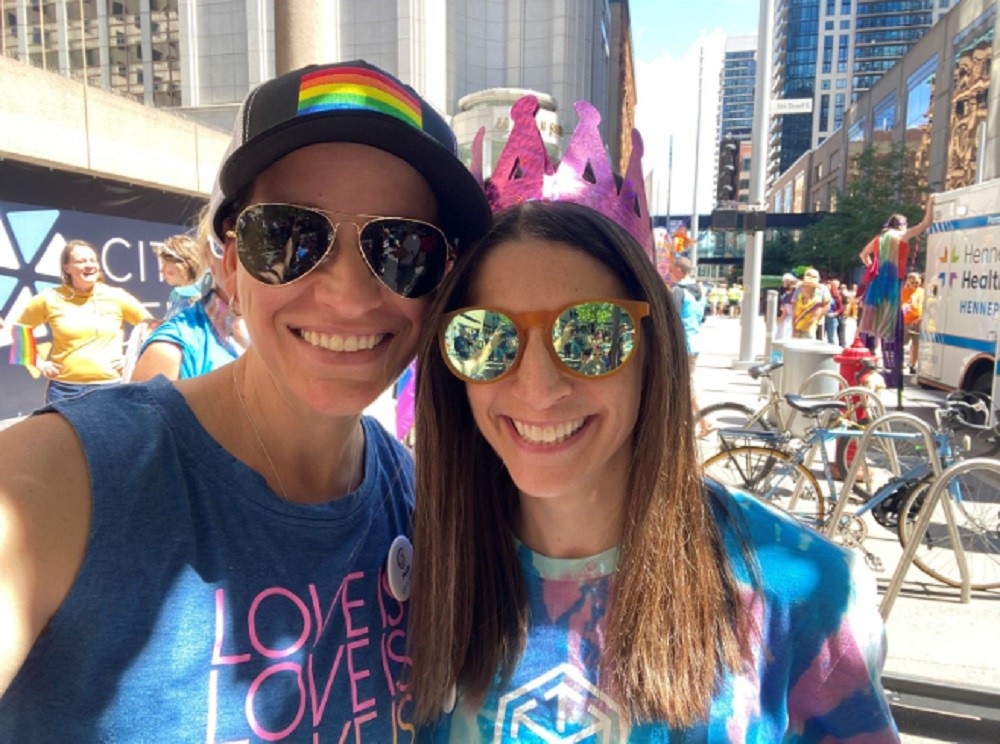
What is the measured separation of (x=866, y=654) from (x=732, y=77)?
178614 mm

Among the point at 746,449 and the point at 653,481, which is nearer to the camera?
the point at 653,481

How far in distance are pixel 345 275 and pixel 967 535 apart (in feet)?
17.7

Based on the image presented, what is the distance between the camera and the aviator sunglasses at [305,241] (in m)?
1.33

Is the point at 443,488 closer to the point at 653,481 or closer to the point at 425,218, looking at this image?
the point at 653,481

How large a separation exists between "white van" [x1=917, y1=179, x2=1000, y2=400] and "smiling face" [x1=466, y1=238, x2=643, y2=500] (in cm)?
836

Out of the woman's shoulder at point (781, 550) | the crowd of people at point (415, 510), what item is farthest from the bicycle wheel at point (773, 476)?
the crowd of people at point (415, 510)

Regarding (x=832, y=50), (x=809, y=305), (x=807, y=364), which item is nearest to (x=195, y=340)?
(x=807, y=364)

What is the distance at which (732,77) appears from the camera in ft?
519

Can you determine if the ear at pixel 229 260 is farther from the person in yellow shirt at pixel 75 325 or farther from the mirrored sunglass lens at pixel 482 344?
the person in yellow shirt at pixel 75 325

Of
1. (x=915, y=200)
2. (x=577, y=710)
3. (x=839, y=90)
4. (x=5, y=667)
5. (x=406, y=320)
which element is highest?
(x=839, y=90)

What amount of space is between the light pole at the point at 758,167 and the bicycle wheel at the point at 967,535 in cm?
1005

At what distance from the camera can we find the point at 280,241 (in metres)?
1.32

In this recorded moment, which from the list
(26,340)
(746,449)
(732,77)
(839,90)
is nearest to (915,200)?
(746,449)

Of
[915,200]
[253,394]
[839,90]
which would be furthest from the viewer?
[839,90]
